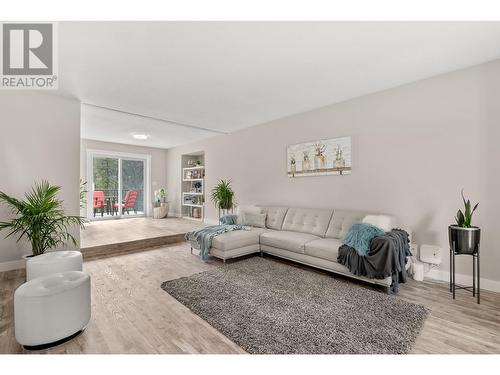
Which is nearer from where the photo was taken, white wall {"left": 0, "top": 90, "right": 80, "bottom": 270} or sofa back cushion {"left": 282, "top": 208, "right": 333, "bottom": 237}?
white wall {"left": 0, "top": 90, "right": 80, "bottom": 270}

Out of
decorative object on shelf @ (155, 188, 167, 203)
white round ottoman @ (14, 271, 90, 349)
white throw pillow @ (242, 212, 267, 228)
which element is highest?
decorative object on shelf @ (155, 188, 167, 203)

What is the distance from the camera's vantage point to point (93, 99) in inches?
148

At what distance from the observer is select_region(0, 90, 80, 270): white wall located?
3.27m

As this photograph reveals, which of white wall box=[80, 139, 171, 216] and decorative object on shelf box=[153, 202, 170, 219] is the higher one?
white wall box=[80, 139, 171, 216]

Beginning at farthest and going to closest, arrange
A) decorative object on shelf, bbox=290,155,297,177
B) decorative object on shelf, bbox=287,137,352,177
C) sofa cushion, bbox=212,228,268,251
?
decorative object on shelf, bbox=290,155,297,177, decorative object on shelf, bbox=287,137,352,177, sofa cushion, bbox=212,228,268,251

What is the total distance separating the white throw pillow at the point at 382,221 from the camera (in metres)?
3.01

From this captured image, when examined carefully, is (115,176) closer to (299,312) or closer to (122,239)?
(122,239)

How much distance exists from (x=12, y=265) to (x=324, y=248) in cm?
442

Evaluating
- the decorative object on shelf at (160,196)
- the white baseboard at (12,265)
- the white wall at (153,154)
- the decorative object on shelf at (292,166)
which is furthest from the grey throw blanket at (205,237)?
the white wall at (153,154)

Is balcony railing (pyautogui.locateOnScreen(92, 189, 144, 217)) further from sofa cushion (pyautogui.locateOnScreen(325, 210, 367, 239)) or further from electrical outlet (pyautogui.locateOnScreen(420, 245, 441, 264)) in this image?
electrical outlet (pyautogui.locateOnScreen(420, 245, 441, 264))

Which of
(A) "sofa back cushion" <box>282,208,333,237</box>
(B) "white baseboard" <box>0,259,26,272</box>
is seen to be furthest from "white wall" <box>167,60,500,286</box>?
(B) "white baseboard" <box>0,259,26,272</box>

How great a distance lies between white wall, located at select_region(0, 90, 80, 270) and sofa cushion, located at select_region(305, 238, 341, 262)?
12.3ft

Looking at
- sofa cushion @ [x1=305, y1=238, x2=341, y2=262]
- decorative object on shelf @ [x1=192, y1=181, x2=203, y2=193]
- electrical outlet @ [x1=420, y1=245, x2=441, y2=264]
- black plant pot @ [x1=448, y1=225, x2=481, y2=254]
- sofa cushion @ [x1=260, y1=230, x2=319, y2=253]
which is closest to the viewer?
black plant pot @ [x1=448, y1=225, x2=481, y2=254]

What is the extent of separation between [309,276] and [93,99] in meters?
4.30
